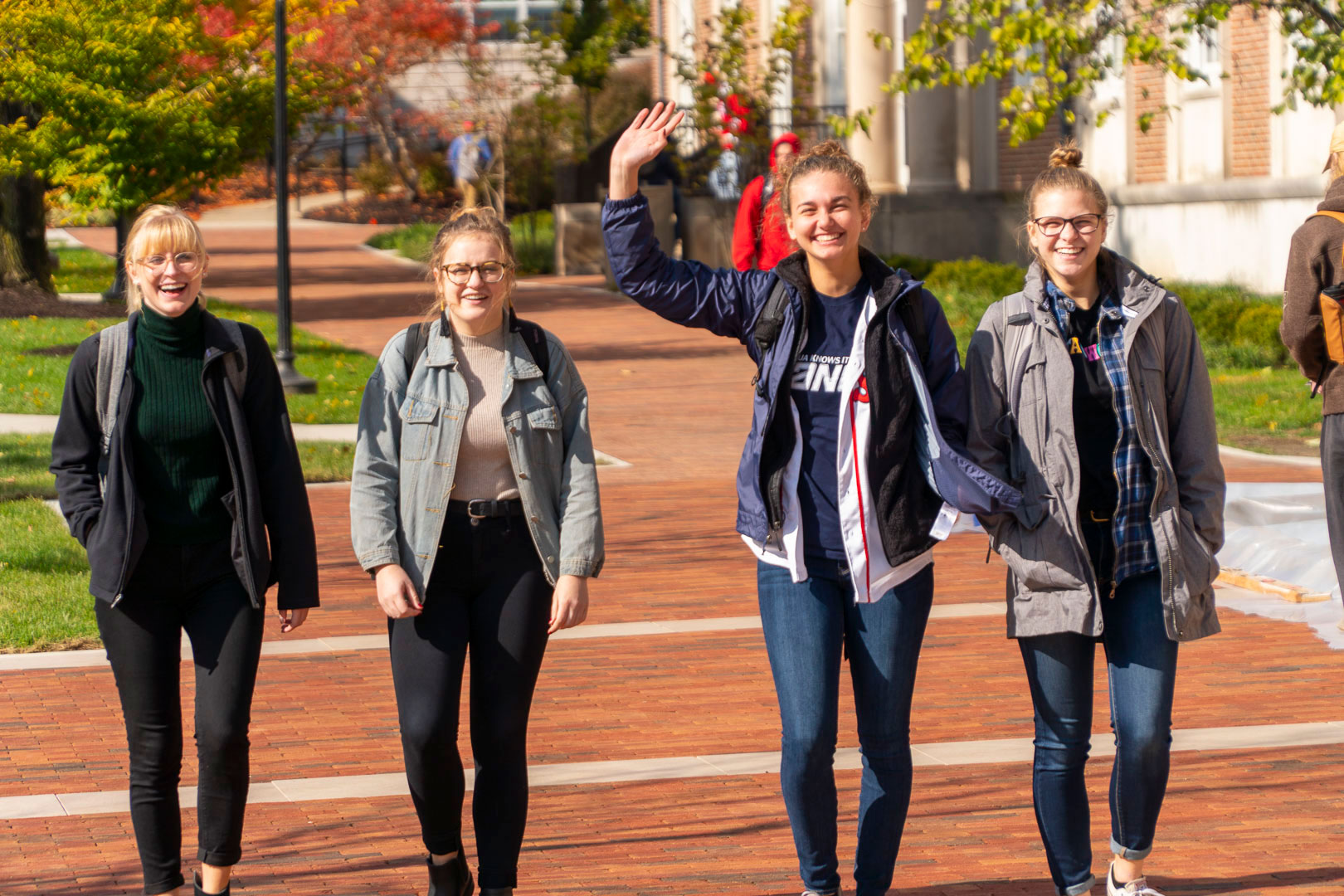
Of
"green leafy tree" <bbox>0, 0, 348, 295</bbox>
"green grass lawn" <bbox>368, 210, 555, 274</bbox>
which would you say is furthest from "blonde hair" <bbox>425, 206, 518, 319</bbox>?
"green grass lawn" <bbox>368, 210, 555, 274</bbox>

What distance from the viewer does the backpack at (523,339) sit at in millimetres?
4246

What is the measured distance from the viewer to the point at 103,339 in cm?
418

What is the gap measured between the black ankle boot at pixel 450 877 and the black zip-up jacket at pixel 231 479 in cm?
70

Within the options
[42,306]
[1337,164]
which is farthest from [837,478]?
[42,306]

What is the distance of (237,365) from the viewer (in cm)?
420

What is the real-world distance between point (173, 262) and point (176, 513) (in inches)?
23.0

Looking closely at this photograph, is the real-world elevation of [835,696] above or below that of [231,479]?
below

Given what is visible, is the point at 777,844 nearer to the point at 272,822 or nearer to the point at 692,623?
the point at 272,822

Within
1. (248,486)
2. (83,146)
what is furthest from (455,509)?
(83,146)

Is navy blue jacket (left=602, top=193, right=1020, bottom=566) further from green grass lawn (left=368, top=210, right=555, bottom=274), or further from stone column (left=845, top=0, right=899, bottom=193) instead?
green grass lawn (left=368, top=210, right=555, bottom=274)

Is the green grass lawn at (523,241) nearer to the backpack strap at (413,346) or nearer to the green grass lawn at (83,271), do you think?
the green grass lawn at (83,271)

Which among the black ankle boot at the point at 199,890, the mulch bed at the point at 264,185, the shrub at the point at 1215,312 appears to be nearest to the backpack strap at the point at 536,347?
the black ankle boot at the point at 199,890

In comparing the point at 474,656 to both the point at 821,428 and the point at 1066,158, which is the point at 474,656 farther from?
the point at 1066,158

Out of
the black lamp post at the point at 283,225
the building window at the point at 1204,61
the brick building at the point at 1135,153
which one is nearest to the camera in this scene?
the black lamp post at the point at 283,225
